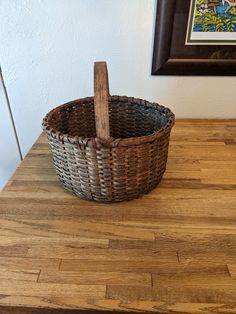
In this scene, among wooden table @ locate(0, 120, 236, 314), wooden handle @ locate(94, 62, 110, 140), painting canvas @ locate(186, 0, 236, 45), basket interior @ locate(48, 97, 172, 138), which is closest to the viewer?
wooden table @ locate(0, 120, 236, 314)

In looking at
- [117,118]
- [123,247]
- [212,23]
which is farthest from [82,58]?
[123,247]

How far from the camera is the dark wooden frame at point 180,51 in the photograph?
836 mm

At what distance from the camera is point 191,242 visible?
0.50 m

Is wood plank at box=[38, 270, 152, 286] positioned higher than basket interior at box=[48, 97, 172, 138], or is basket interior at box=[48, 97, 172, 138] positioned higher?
basket interior at box=[48, 97, 172, 138]

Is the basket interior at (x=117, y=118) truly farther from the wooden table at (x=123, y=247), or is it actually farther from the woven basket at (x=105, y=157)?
the wooden table at (x=123, y=247)

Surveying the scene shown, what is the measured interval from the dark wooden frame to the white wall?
Result: 0.03m

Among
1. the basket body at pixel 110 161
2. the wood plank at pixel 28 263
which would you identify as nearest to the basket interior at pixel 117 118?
the basket body at pixel 110 161

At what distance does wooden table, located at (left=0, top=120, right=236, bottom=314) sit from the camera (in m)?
0.40

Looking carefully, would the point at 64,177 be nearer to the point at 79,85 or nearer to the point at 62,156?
the point at 62,156

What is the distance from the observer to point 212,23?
2.81 ft

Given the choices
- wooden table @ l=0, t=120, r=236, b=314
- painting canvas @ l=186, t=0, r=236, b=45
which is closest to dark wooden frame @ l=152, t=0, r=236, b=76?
painting canvas @ l=186, t=0, r=236, b=45

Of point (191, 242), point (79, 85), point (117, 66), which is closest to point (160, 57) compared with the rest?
point (117, 66)

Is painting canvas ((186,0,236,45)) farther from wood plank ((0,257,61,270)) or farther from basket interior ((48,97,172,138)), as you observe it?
wood plank ((0,257,61,270))

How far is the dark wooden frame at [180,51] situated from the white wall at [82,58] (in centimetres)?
3
